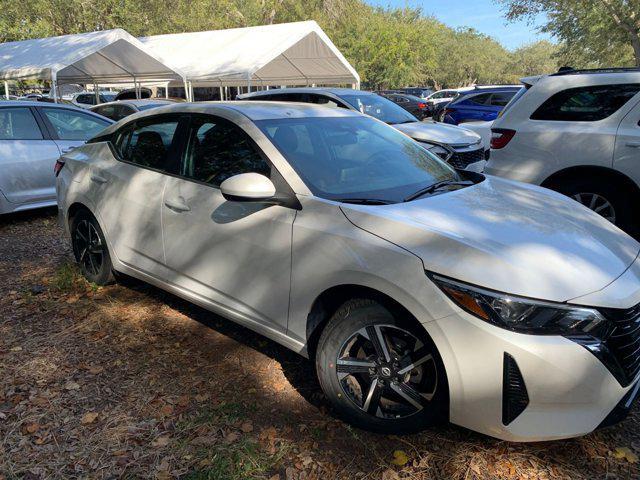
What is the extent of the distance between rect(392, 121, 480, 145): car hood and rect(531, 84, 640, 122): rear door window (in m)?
2.44

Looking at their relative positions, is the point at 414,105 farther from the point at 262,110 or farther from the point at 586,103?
the point at 262,110

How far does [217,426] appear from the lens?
2637mm

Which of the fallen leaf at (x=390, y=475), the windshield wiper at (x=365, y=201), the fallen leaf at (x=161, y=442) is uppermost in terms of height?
the windshield wiper at (x=365, y=201)

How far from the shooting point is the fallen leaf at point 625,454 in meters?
2.39

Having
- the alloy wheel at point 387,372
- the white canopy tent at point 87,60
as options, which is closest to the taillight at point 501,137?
the alloy wheel at point 387,372

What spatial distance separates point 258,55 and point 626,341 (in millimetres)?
16151

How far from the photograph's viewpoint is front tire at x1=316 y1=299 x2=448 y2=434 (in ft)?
7.51

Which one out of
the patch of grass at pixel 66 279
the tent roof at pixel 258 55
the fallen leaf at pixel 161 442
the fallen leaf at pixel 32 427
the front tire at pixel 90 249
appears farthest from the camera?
the tent roof at pixel 258 55

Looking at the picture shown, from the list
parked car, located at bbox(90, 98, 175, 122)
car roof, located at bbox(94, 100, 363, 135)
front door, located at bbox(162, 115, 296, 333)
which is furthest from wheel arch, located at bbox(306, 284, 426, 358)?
parked car, located at bbox(90, 98, 175, 122)

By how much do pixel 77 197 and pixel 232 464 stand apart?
9.27ft

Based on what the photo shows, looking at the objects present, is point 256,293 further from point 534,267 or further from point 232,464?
point 534,267

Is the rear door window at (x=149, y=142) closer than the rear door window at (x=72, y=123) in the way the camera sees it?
Answer: Yes

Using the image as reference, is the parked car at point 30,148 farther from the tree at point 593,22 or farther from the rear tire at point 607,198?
the tree at point 593,22

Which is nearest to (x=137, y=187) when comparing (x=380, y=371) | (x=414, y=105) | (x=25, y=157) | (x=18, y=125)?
(x=380, y=371)
